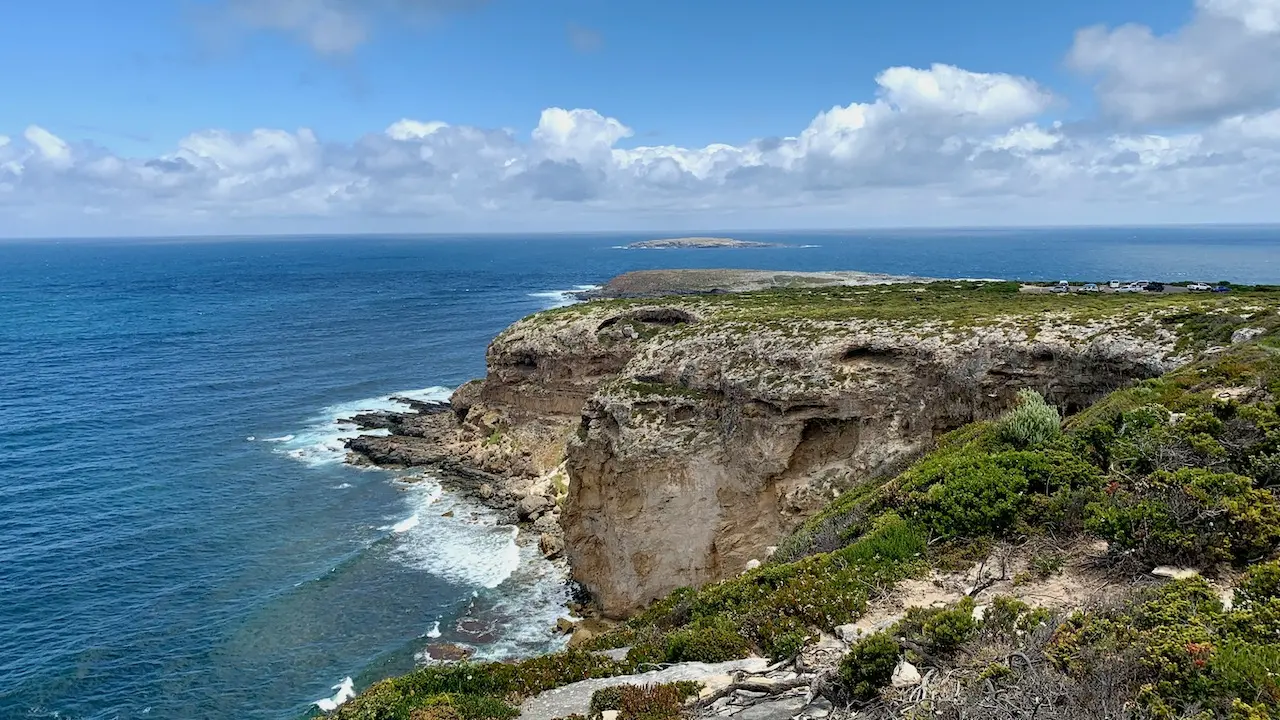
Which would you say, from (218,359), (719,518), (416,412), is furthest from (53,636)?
(218,359)

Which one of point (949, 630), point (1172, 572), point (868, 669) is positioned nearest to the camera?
point (868, 669)

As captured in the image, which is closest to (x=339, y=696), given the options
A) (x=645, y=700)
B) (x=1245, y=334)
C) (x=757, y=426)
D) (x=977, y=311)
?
(x=757, y=426)

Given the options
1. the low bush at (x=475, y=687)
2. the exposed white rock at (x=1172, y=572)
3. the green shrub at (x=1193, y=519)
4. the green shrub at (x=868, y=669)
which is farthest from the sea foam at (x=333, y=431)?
the exposed white rock at (x=1172, y=572)

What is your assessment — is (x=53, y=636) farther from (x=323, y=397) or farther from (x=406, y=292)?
(x=406, y=292)

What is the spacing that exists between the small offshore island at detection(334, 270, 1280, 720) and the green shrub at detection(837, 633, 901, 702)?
0.03 metres

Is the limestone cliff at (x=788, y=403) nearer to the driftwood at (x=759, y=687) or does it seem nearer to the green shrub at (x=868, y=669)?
the driftwood at (x=759, y=687)

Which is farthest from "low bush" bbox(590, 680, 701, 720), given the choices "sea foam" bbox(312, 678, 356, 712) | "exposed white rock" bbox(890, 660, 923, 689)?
"sea foam" bbox(312, 678, 356, 712)

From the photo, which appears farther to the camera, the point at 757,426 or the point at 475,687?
the point at 757,426

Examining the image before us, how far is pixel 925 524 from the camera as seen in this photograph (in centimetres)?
1382

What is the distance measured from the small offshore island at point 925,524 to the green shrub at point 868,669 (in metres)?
0.03

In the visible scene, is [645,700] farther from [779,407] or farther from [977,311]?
[977,311]

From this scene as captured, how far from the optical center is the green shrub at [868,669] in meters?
8.34

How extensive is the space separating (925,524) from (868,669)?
6084 millimetres

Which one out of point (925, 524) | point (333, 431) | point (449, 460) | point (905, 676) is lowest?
point (449, 460)
